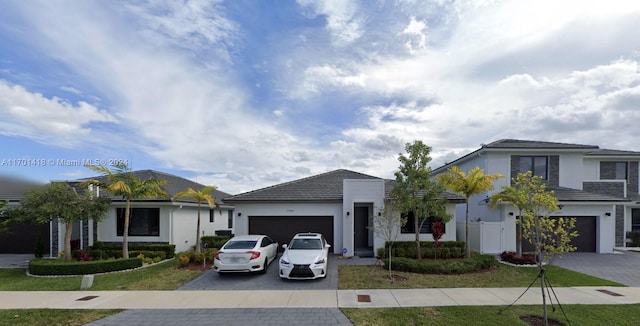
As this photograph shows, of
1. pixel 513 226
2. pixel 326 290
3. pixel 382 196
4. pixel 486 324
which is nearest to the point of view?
pixel 486 324

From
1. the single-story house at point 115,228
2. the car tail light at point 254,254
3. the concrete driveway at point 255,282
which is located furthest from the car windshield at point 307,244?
the single-story house at point 115,228

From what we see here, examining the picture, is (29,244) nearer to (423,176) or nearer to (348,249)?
(348,249)

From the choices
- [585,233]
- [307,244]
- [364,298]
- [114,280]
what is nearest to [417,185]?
[307,244]

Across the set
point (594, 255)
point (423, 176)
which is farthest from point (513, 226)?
point (423, 176)

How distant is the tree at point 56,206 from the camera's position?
42.4 ft

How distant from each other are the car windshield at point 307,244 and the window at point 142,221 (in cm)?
824

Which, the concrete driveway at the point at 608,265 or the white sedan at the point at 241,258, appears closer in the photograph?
the white sedan at the point at 241,258

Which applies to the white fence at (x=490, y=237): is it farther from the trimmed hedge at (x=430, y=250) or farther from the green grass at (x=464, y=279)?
the green grass at (x=464, y=279)

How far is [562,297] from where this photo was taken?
29.0 feet

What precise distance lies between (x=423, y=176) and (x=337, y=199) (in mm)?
4624

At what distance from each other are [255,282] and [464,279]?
6832 mm

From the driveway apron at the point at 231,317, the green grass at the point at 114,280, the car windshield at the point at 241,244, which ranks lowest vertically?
the green grass at the point at 114,280

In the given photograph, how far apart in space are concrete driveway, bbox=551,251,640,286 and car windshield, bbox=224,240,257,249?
39.5 ft

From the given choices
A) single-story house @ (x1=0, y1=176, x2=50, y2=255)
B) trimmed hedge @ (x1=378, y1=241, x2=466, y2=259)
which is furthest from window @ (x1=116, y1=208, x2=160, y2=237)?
trimmed hedge @ (x1=378, y1=241, x2=466, y2=259)
